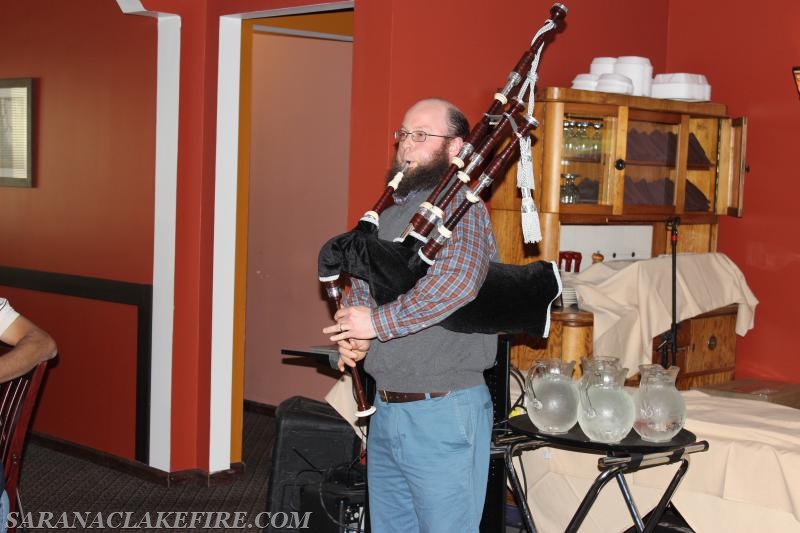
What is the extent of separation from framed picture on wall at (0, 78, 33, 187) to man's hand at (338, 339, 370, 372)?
3.24 m

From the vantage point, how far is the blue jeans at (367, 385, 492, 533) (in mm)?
2635

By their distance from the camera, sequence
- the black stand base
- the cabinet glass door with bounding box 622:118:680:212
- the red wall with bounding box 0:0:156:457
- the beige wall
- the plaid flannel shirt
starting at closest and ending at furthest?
1. the plaid flannel shirt
2. the black stand base
3. the cabinet glass door with bounding box 622:118:680:212
4. the red wall with bounding box 0:0:156:457
5. the beige wall

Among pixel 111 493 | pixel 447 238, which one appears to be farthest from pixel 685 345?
pixel 111 493

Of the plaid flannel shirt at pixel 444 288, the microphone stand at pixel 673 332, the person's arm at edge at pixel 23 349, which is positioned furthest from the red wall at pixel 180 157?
the person's arm at edge at pixel 23 349

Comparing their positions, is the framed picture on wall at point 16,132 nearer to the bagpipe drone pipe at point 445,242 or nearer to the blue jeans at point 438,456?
the bagpipe drone pipe at point 445,242

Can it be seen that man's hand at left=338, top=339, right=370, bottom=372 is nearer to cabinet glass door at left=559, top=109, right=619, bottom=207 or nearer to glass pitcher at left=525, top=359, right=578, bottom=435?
glass pitcher at left=525, top=359, right=578, bottom=435

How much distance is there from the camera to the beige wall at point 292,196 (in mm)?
5809

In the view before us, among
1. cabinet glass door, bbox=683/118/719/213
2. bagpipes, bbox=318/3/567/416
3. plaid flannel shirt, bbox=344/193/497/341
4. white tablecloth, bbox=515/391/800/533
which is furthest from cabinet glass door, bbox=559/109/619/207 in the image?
plaid flannel shirt, bbox=344/193/497/341

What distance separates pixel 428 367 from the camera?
8.77 feet

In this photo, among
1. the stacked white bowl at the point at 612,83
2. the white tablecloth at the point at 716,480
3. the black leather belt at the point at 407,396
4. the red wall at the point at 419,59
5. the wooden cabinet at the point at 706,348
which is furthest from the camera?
the wooden cabinet at the point at 706,348

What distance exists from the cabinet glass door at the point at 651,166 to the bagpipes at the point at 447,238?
1.54 metres

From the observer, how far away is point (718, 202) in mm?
4785

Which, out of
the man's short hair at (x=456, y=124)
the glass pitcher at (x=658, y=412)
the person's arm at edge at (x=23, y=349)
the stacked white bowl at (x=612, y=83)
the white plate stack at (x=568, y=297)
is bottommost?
the glass pitcher at (x=658, y=412)

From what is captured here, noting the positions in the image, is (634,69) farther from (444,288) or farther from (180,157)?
(444,288)
